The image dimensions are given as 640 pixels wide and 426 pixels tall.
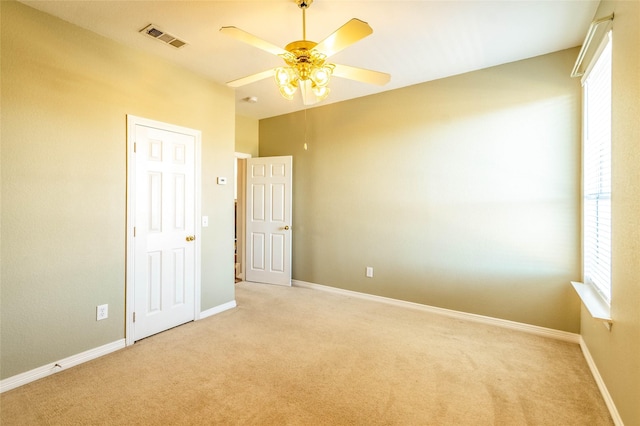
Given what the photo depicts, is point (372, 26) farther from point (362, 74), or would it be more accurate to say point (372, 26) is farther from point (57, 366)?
point (57, 366)

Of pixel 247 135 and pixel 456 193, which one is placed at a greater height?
pixel 247 135

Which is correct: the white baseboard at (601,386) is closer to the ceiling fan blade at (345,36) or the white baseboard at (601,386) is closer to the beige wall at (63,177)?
the ceiling fan blade at (345,36)

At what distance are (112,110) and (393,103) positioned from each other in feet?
10.2

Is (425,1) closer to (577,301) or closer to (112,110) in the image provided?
(112,110)

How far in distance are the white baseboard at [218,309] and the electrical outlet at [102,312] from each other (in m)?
0.97

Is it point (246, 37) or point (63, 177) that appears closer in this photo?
point (246, 37)

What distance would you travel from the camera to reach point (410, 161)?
378 cm

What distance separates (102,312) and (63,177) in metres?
1.19

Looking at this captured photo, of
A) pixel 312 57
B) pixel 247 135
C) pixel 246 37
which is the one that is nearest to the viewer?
pixel 246 37

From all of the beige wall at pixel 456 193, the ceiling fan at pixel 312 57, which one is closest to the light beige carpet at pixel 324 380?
the beige wall at pixel 456 193

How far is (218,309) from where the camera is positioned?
143 inches

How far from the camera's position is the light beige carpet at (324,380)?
185 cm

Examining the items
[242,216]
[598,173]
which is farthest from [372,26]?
[242,216]

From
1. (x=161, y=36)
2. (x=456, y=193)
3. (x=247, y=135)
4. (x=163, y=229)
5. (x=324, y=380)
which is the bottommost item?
(x=324, y=380)
